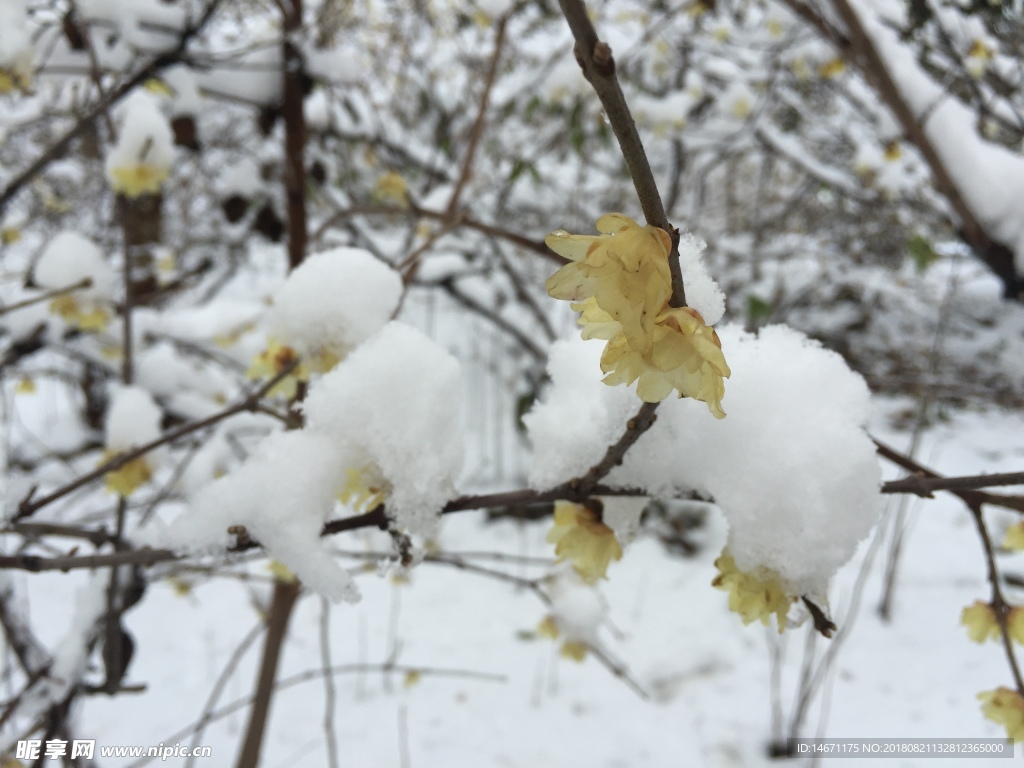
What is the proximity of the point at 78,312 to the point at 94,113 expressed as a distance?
23.3 inches

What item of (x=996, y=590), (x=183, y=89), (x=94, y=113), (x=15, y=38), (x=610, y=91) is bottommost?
(x=996, y=590)

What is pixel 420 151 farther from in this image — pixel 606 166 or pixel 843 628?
pixel 843 628

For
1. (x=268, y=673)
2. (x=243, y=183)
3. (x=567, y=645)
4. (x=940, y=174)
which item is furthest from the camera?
(x=243, y=183)

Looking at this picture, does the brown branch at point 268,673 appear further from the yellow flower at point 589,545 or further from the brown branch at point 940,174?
the brown branch at point 940,174

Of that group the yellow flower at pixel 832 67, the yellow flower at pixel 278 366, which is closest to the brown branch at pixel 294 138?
the yellow flower at pixel 278 366

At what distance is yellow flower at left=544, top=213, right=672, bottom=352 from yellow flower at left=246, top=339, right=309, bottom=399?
0.47m

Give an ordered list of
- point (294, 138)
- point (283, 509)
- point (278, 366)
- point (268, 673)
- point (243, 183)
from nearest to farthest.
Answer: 1. point (283, 509)
2. point (278, 366)
3. point (268, 673)
4. point (294, 138)
5. point (243, 183)

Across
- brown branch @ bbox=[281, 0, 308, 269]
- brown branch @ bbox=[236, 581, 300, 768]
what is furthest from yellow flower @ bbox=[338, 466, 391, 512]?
brown branch @ bbox=[281, 0, 308, 269]

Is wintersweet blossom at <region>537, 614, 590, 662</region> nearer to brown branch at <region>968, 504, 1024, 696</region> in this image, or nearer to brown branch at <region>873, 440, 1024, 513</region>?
brown branch at <region>968, 504, 1024, 696</region>

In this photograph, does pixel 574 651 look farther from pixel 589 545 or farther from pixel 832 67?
pixel 832 67

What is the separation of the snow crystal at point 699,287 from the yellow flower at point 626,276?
0.05 meters

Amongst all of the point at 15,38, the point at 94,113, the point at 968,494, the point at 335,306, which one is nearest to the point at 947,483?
the point at 968,494

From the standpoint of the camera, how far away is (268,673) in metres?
1.06

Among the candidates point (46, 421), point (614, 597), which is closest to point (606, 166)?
point (614, 597)
